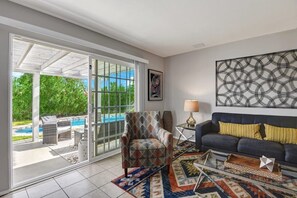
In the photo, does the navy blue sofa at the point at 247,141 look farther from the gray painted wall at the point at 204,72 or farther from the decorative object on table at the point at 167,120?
the decorative object on table at the point at 167,120

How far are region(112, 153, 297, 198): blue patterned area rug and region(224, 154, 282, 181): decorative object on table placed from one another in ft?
0.76

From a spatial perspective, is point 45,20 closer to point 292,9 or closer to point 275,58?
point 292,9

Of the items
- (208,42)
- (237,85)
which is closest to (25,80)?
(208,42)

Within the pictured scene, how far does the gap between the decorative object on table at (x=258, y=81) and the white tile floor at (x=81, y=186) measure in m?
2.81

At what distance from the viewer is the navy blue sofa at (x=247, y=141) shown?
220 cm

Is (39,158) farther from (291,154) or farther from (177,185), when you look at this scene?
(291,154)

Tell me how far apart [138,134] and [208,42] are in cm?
254

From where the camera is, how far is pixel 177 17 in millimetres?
2348

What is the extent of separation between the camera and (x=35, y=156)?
127 inches

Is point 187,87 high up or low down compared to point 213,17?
down

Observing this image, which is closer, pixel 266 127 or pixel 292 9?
pixel 292 9

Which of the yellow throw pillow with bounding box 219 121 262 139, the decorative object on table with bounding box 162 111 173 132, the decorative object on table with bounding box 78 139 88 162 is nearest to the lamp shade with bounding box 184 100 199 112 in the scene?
the yellow throw pillow with bounding box 219 121 262 139

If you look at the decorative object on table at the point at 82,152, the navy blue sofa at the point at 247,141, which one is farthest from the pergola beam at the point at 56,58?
the navy blue sofa at the point at 247,141

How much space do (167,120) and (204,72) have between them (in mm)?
1585
